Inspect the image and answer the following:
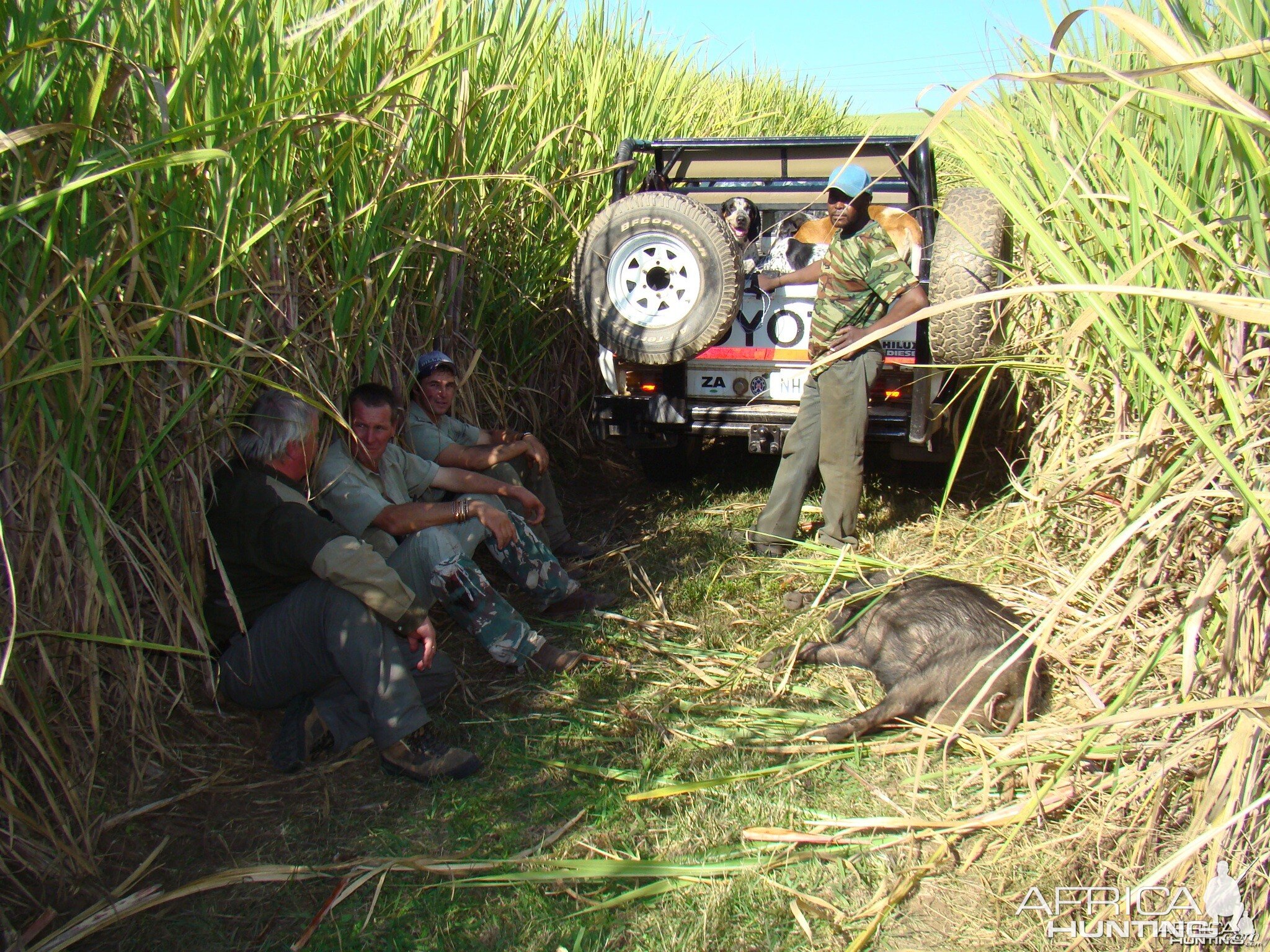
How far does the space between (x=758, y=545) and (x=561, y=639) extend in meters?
1.35

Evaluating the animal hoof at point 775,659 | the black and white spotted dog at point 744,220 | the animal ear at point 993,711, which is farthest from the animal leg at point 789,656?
the black and white spotted dog at point 744,220

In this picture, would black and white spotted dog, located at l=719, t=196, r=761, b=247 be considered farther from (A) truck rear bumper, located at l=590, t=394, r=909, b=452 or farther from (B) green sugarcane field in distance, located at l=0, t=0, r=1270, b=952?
(B) green sugarcane field in distance, located at l=0, t=0, r=1270, b=952

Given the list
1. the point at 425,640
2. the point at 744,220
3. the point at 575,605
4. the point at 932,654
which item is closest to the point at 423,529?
the point at 425,640

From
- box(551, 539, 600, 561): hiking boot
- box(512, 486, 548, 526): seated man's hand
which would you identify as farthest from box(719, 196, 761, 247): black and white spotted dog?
box(512, 486, 548, 526): seated man's hand

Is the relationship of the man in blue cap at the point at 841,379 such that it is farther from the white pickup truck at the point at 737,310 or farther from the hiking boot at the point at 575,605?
the hiking boot at the point at 575,605

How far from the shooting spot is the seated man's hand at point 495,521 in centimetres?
373

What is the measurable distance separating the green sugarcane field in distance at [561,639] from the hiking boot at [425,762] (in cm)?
8

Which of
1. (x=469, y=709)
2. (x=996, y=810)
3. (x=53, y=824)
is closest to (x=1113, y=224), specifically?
(x=996, y=810)

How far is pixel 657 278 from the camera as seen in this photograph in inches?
187

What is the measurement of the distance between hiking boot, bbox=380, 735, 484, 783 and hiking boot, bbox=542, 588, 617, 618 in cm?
117

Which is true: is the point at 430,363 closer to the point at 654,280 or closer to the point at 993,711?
the point at 654,280

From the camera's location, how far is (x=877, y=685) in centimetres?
348

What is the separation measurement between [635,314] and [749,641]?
1.84 metres

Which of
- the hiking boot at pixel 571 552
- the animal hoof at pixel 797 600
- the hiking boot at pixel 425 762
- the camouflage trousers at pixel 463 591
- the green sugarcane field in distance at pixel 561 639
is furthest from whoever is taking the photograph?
the hiking boot at pixel 571 552
